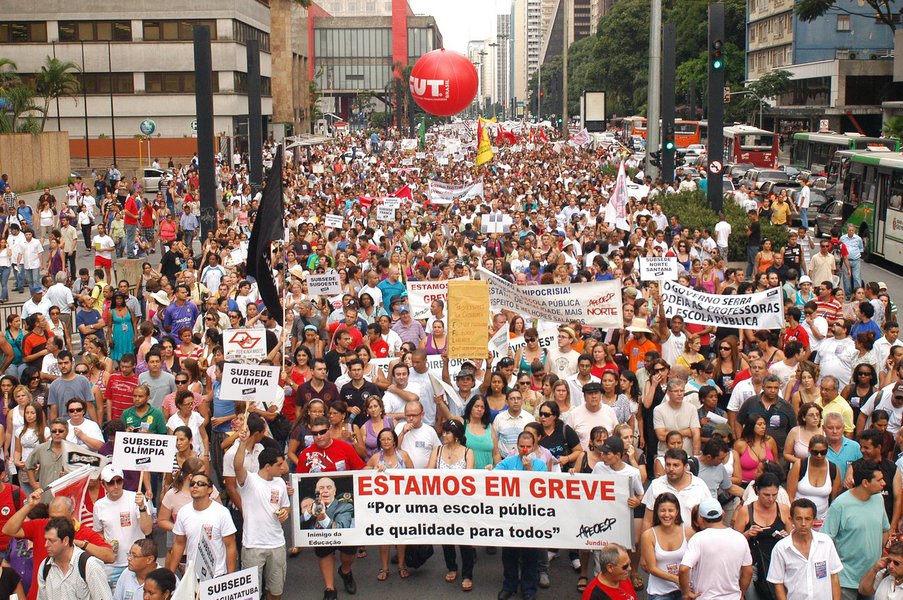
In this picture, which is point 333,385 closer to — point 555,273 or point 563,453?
point 563,453

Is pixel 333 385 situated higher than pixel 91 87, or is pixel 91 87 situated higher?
pixel 91 87

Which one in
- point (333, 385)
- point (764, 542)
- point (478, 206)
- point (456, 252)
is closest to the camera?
point (764, 542)

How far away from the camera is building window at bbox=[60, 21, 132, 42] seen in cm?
6638

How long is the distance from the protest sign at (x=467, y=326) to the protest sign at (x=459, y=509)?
245 cm

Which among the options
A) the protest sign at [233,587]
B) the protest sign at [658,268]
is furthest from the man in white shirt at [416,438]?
the protest sign at [658,268]

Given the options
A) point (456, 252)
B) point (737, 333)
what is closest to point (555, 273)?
point (737, 333)

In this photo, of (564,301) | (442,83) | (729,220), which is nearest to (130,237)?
(442,83)

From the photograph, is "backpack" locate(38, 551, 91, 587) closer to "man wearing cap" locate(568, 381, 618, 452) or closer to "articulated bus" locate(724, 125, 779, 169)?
"man wearing cap" locate(568, 381, 618, 452)

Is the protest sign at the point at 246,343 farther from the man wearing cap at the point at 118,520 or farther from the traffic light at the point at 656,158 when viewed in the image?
the traffic light at the point at 656,158

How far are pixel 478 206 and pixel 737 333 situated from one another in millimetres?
A: 12919

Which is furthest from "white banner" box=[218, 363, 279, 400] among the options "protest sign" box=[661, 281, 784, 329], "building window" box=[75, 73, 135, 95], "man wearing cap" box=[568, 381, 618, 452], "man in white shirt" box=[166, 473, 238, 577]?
"building window" box=[75, 73, 135, 95]

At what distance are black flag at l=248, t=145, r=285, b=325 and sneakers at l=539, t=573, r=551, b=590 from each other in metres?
4.80

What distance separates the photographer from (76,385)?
10992mm

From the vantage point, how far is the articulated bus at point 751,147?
183 feet
